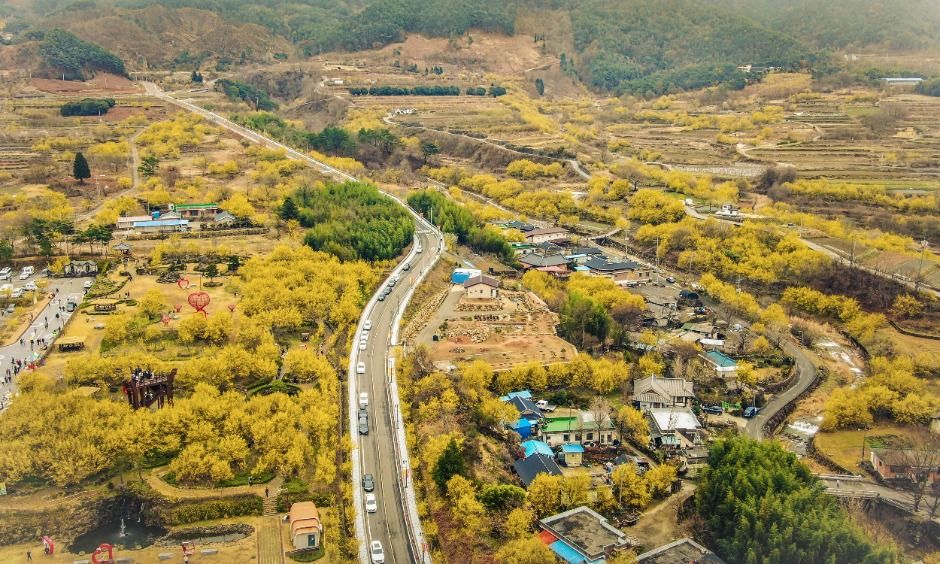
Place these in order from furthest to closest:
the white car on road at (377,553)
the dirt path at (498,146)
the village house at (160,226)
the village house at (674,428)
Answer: the dirt path at (498,146) → the village house at (160,226) → the village house at (674,428) → the white car on road at (377,553)

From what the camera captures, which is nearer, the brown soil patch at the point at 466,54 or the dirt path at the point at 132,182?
the dirt path at the point at 132,182

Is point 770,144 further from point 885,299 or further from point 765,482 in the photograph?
point 765,482

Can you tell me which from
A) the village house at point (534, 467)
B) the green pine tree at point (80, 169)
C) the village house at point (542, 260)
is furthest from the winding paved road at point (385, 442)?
the green pine tree at point (80, 169)

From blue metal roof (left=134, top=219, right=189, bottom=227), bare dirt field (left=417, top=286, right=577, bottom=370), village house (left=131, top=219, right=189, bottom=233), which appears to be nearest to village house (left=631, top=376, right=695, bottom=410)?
bare dirt field (left=417, top=286, right=577, bottom=370)

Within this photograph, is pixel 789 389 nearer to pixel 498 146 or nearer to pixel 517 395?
pixel 517 395

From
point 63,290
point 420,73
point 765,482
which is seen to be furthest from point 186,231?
point 420,73

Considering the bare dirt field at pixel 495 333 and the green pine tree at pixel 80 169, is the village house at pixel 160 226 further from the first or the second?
the bare dirt field at pixel 495 333
